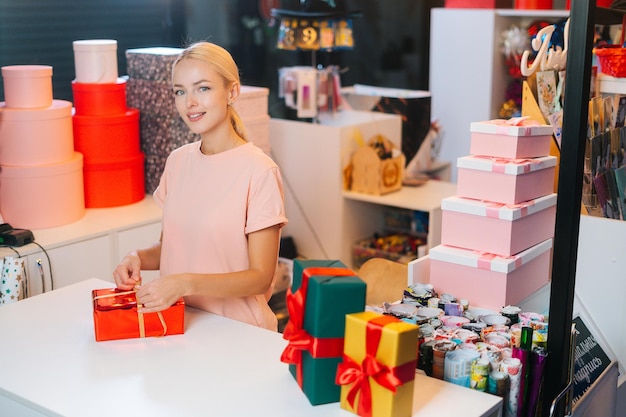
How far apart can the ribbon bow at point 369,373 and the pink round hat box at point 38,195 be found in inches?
86.4

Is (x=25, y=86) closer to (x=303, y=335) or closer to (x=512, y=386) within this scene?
(x=303, y=335)

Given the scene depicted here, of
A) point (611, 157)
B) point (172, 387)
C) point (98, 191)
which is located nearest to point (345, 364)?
point (172, 387)

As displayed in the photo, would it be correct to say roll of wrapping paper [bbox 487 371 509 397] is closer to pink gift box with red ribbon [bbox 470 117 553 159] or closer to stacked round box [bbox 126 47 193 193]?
pink gift box with red ribbon [bbox 470 117 553 159]

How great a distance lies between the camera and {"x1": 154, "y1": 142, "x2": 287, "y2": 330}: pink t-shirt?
218 centimetres

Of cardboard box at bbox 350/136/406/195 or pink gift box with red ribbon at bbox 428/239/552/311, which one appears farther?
cardboard box at bbox 350/136/406/195

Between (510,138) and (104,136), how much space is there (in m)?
2.03

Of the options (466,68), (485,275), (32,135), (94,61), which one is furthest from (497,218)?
(466,68)

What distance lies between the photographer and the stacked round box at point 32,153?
11.1ft

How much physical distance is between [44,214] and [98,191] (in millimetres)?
379

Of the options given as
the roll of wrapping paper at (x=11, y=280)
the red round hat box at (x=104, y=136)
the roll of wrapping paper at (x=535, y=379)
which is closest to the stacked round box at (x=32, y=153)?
the red round hat box at (x=104, y=136)

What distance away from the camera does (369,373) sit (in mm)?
1550

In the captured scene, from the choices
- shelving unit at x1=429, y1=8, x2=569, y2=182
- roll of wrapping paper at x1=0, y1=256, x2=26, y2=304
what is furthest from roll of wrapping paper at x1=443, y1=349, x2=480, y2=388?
shelving unit at x1=429, y1=8, x2=569, y2=182

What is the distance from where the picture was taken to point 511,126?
95.8 inches

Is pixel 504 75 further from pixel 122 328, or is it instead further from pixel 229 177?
pixel 122 328
